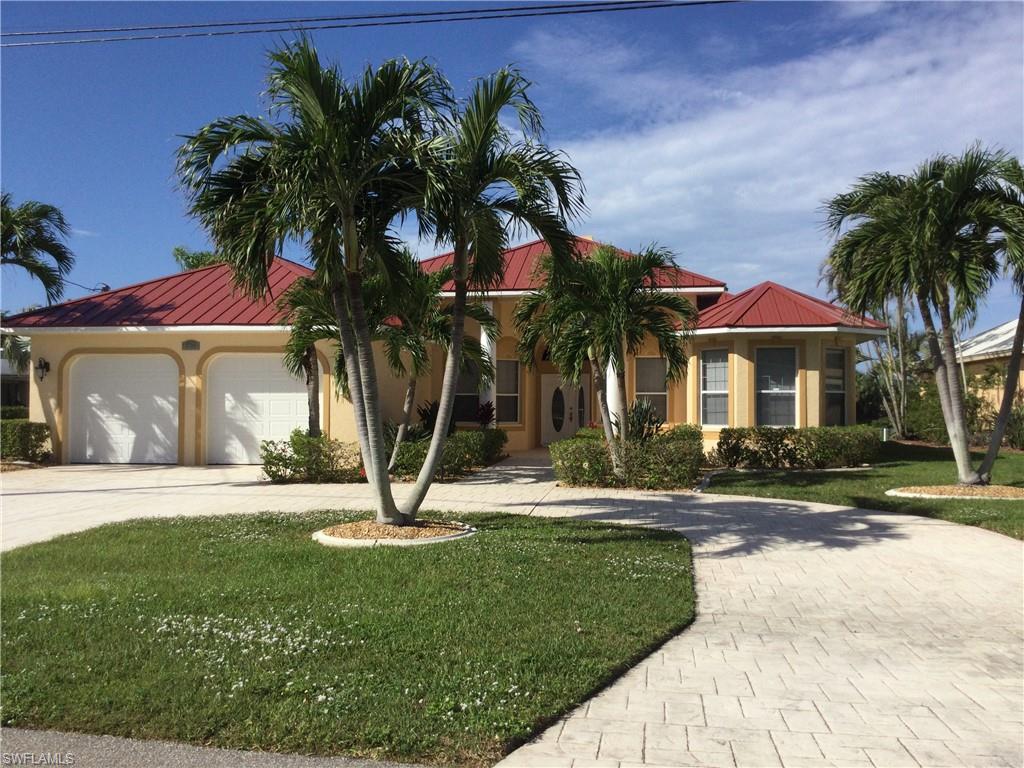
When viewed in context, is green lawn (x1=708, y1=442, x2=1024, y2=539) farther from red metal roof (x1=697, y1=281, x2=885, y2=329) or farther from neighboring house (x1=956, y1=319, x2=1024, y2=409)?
neighboring house (x1=956, y1=319, x2=1024, y2=409)

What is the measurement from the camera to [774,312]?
18.9 meters

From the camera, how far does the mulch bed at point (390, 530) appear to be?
922cm

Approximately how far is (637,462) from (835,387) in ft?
24.5

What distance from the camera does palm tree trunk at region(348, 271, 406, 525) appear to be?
9070 mm

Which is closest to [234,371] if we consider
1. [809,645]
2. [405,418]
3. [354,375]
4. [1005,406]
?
[405,418]

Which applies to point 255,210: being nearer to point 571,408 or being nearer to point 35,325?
point 35,325

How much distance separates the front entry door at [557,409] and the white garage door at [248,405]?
744 cm

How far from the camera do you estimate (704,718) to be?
4512 millimetres

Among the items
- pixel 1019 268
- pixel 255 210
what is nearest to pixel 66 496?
pixel 255 210

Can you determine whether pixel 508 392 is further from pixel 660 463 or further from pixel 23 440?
pixel 23 440

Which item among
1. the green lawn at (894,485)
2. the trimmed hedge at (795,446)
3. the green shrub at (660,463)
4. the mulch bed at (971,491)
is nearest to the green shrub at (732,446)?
the trimmed hedge at (795,446)

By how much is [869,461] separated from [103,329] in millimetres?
17595

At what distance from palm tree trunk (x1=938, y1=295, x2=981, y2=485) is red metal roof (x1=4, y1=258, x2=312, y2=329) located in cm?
1236

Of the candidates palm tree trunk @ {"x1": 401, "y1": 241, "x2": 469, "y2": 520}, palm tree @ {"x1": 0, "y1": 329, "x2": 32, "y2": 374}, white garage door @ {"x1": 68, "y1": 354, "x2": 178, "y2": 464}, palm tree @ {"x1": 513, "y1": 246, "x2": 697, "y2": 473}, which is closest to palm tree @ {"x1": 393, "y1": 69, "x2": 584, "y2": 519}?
palm tree trunk @ {"x1": 401, "y1": 241, "x2": 469, "y2": 520}
